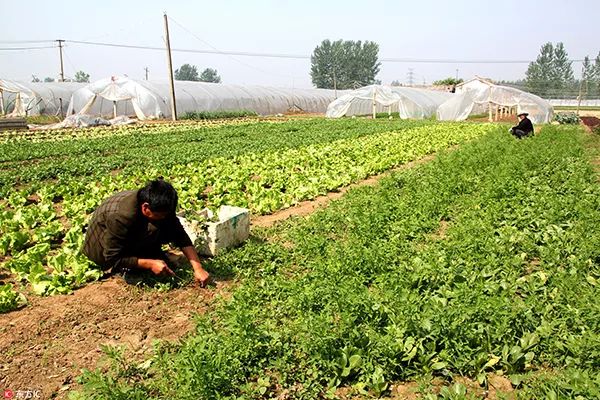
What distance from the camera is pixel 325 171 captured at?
11000mm

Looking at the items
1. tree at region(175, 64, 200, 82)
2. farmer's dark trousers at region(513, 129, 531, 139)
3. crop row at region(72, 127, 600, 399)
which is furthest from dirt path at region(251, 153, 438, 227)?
tree at region(175, 64, 200, 82)

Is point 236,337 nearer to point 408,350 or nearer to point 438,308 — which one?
point 408,350

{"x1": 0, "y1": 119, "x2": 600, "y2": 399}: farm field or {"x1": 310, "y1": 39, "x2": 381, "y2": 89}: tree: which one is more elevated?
{"x1": 310, "y1": 39, "x2": 381, "y2": 89}: tree

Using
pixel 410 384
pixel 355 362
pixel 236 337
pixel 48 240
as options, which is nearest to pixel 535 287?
pixel 410 384

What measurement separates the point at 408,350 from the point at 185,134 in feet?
63.9

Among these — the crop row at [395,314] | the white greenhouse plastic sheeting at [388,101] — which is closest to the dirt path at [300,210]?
the crop row at [395,314]

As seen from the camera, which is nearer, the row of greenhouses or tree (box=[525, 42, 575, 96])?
the row of greenhouses

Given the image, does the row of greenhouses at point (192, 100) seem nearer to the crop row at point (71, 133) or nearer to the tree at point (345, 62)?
the crop row at point (71, 133)

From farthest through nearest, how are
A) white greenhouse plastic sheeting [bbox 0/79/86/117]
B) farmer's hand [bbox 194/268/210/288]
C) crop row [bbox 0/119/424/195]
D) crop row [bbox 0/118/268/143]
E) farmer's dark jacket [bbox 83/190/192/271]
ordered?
white greenhouse plastic sheeting [bbox 0/79/86/117]
crop row [bbox 0/118/268/143]
crop row [bbox 0/119/424/195]
farmer's hand [bbox 194/268/210/288]
farmer's dark jacket [bbox 83/190/192/271]

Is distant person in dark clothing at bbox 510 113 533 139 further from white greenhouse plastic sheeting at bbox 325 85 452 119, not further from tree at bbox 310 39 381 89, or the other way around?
tree at bbox 310 39 381 89

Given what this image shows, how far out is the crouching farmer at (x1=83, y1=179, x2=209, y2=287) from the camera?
4320 mm

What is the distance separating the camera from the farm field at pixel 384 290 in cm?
324

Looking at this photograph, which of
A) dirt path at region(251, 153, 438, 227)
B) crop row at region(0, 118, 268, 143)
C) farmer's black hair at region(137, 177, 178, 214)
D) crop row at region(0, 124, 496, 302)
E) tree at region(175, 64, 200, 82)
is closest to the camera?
farmer's black hair at region(137, 177, 178, 214)

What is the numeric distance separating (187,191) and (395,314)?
591 cm
